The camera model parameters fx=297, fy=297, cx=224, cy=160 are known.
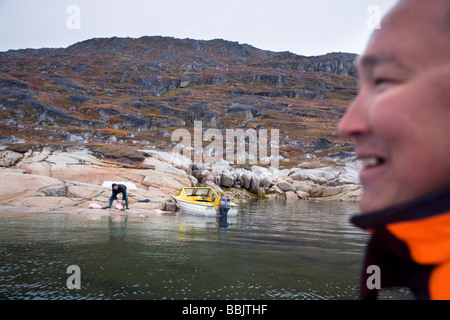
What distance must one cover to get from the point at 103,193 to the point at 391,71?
23631 millimetres

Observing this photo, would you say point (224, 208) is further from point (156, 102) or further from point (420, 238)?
point (156, 102)

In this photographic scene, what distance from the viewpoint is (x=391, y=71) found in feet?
3.68

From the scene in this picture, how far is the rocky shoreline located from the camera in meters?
20.5

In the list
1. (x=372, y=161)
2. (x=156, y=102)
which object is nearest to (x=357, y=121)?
(x=372, y=161)

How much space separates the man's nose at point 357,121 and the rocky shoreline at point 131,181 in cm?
1902

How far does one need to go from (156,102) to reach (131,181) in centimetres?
8620

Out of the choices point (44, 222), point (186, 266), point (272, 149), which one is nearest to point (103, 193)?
point (44, 222)

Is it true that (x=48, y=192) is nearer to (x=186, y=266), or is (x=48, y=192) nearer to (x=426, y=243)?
(x=186, y=266)

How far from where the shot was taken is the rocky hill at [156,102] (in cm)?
6731

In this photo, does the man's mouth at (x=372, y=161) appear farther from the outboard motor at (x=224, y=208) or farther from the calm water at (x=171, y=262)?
the outboard motor at (x=224, y=208)

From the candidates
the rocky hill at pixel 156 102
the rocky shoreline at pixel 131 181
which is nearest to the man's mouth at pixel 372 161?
the rocky shoreline at pixel 131 181

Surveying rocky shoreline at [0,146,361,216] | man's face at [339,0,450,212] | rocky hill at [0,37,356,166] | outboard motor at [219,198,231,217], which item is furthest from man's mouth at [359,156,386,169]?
rocky hill at [0,37,356,166]

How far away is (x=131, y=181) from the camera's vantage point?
26.9 meters

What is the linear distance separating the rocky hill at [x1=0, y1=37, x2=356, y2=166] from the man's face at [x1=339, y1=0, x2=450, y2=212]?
3394cm
